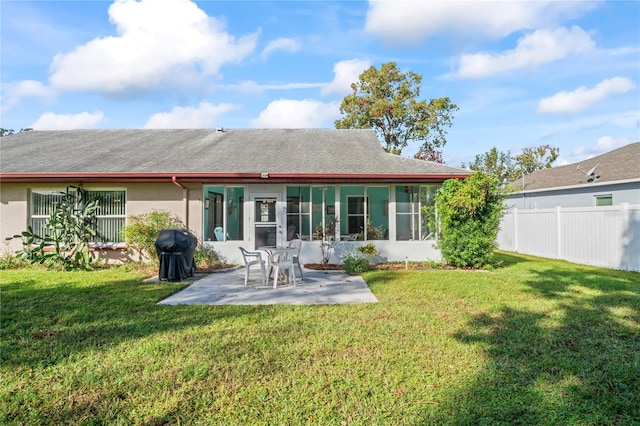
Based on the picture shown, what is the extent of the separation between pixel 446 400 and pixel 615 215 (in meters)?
9.75

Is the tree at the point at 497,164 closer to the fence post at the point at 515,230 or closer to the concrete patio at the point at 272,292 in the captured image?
the fence post at the point at 515,230

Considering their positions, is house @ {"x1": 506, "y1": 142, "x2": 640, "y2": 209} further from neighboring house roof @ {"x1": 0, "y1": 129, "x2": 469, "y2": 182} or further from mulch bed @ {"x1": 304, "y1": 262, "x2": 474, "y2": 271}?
neighboring house roof @ {"x1": 0, "y1": 129, "x2": 469, "y2": 182}

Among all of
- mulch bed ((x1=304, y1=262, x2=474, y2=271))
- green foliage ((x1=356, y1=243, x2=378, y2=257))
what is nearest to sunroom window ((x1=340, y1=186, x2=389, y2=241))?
green foliage ((x1=356, y1=243, x2=378, y2=257))

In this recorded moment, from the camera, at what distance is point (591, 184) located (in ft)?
48.3

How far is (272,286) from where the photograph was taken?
24.1 ft

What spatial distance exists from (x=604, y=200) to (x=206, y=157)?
1618 centimetres

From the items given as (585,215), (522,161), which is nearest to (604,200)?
(585,215)

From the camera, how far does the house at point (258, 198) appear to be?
9.99 m

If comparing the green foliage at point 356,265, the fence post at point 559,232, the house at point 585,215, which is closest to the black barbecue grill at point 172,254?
the green foliage at point 356,265

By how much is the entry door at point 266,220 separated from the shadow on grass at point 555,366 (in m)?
6.65

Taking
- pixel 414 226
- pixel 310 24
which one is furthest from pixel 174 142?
pixel 414 226

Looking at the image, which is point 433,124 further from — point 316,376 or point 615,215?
point 316,376

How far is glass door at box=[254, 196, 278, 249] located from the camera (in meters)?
10.4

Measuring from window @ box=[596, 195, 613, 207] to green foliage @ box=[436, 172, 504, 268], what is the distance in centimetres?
852
